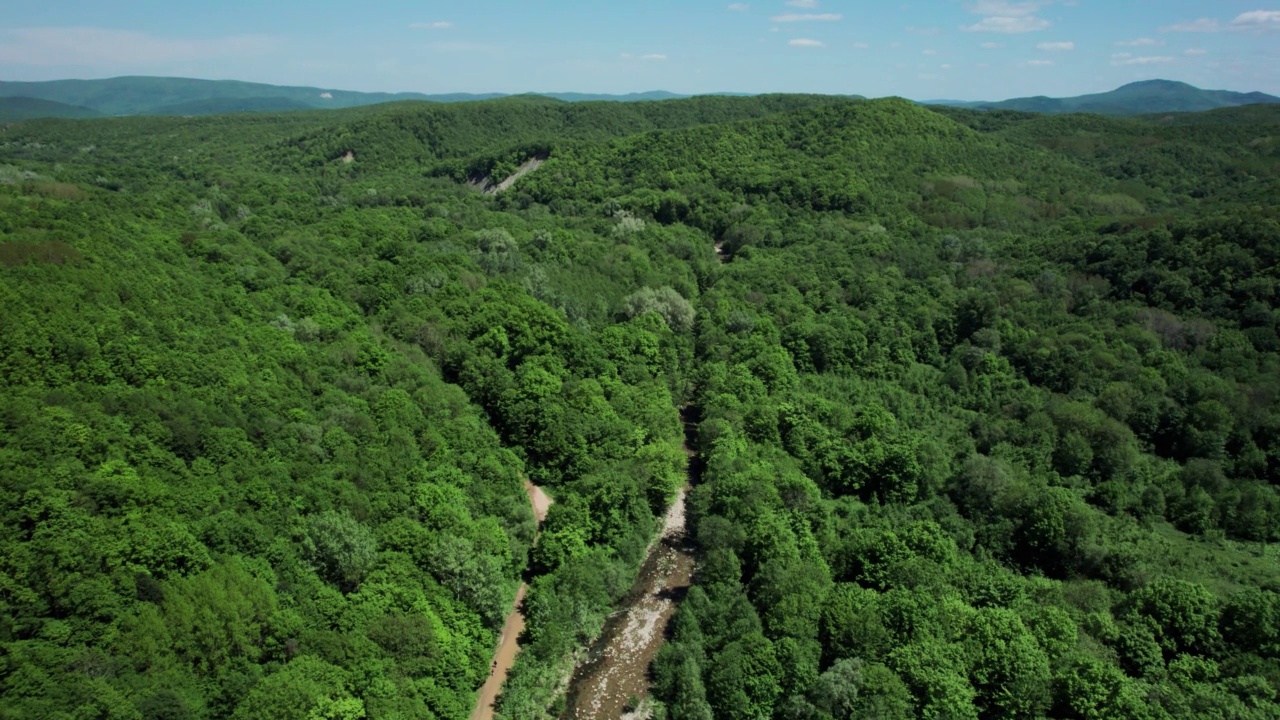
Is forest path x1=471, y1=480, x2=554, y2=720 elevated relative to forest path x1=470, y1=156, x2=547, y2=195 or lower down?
lower down

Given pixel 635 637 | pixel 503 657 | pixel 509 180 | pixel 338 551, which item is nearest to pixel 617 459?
pixel 635 637

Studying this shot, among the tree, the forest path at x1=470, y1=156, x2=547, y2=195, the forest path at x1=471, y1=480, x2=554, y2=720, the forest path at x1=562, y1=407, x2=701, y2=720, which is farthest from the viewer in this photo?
the forest path at x1=470, y1=156, x2=547, y2=195

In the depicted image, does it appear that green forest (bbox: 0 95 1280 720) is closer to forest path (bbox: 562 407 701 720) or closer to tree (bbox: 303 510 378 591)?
tree (bbox: 303 510 378 591)

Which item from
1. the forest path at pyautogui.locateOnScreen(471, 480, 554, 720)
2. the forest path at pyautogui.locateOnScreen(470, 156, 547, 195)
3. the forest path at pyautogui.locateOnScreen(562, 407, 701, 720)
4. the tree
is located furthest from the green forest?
the forest path at pyautogui.locateOnScreen(470, 156, 547, 195)

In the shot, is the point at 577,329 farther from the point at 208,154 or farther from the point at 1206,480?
the point at 208,154

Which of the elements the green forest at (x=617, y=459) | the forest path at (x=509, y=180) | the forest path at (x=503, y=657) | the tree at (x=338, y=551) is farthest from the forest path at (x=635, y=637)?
the forest path at (x=509, y=180)

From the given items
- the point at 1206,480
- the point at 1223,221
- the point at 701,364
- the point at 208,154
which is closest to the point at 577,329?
the point at 701,364
